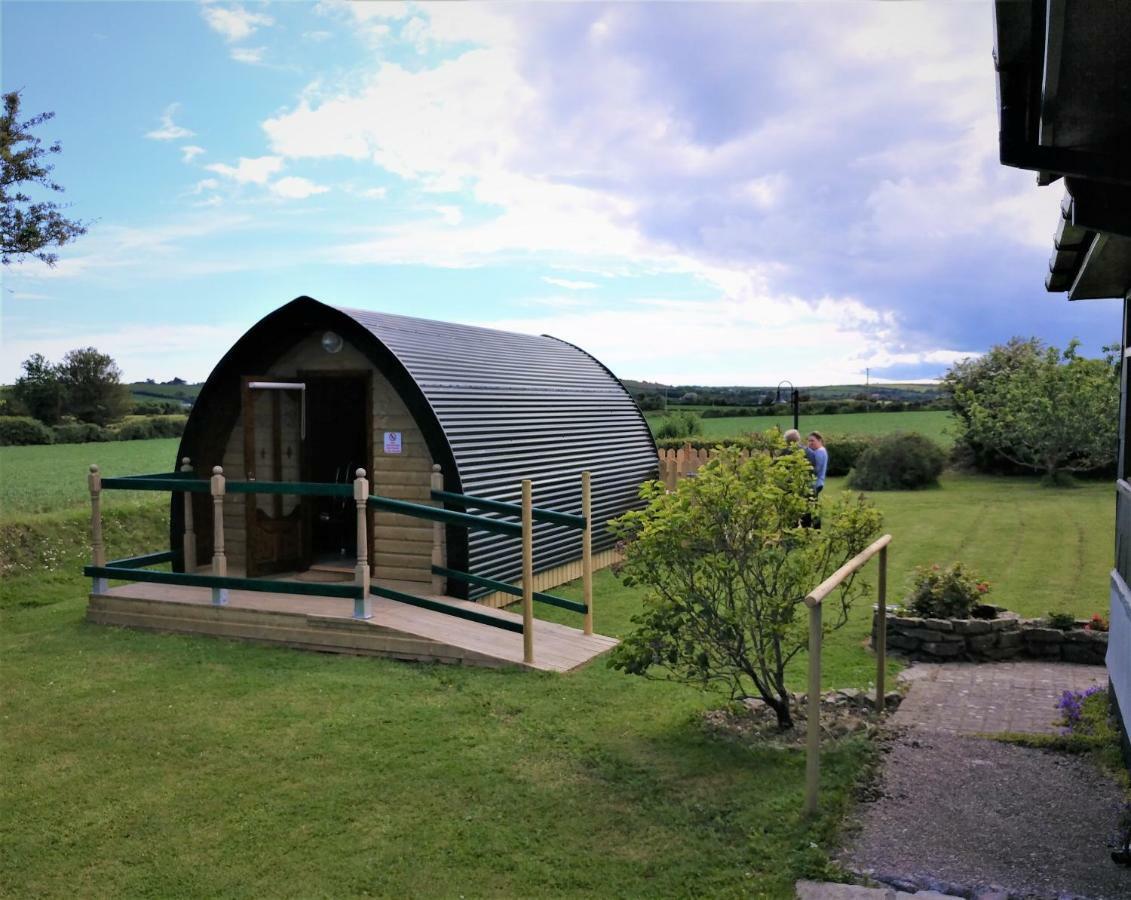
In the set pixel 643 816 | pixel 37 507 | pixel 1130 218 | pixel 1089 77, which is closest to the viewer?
pixel 1089 77

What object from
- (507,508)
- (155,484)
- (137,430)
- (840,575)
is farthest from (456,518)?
(137,430)

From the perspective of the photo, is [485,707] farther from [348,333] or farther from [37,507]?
[37,507]

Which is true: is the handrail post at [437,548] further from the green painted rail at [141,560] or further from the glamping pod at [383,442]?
the green painted rail at [141,560]

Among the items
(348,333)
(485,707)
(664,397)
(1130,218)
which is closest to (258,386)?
(348,333)

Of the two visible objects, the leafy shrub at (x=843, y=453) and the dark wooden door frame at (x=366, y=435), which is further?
the leafy shrub at (x=843, y=453)

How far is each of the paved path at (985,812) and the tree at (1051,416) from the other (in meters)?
18.7

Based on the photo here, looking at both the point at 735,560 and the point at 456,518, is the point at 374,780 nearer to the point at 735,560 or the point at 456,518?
the point at 735,560

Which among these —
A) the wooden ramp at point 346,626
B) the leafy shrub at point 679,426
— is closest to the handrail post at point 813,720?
the wooden ramp at point 346,626

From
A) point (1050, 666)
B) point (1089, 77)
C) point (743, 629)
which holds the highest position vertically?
point (1089, 77)

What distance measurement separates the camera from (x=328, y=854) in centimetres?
479

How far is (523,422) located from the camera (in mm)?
12031

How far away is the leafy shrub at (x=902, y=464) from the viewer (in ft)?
77.6

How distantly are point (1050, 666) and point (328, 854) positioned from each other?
258 inches

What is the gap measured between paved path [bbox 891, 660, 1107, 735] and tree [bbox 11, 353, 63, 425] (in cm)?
3346
